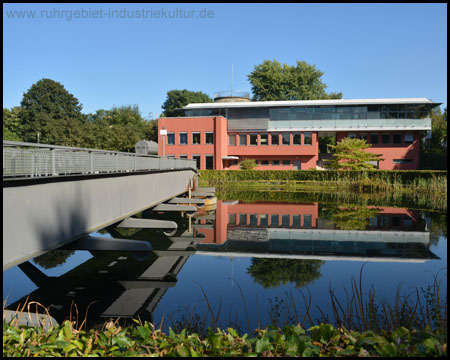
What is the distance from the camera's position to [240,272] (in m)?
11.6

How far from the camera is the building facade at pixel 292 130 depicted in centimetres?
4909

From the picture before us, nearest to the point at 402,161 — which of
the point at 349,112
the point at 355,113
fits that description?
the point at 355,113

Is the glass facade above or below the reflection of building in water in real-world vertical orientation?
above

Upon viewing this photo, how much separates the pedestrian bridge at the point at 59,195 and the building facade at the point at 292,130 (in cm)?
3550

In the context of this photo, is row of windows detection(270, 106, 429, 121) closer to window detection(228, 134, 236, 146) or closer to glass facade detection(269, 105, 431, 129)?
glass facade detection(269, 105, 431, 129)

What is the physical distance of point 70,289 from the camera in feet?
32.9

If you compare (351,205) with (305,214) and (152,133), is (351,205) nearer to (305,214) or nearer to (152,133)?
(305,214)

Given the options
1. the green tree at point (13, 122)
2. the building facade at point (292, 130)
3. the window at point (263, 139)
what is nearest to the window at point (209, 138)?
the building facade at point (292, 130)

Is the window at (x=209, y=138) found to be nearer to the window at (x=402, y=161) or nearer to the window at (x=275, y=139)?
the window at (x=275, y=139)

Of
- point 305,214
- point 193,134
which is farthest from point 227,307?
point 193,134

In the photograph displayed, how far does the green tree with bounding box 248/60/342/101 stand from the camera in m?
76.0

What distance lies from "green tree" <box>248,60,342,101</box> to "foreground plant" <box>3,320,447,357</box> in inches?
2892

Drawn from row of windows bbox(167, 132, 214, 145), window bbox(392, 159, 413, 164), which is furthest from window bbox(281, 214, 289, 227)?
window bbox(392, 159, 413, 164)

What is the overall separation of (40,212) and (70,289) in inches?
114
